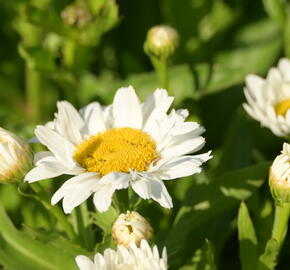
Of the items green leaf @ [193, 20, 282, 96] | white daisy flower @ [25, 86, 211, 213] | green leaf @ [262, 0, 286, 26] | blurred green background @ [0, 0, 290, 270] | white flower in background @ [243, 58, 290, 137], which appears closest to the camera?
white daisy flower @ [25, 86, 211, 213]

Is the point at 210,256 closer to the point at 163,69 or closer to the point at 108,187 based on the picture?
the point at 108,187

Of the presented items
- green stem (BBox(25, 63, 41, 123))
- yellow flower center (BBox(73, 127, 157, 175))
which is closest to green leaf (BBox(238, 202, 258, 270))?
yellow flower center (BBox(73, 127, 157, 175))

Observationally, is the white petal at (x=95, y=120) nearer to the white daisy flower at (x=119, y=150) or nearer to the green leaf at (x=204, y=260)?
the white daisy flower at (x=119, y=150)

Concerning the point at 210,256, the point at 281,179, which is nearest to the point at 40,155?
the point at 210,256

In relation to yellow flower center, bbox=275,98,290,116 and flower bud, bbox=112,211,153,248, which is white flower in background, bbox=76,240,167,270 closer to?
flower bud, bbox=112,211,153,248

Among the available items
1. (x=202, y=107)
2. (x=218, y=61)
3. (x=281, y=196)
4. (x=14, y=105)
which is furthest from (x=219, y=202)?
(x=14, y=105)

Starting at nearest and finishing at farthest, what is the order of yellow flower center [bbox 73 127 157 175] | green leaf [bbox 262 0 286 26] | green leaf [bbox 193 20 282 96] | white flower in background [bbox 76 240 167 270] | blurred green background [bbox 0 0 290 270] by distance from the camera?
white flower in background [bbox 76 240 167 270]
yellow flower center [bbox 73 127 157 175]
blurred green background [bbox 0 0 290 270]
green leaf [bbox 262 0 286 26]
green leaf [bbox 193 20 282 96]
